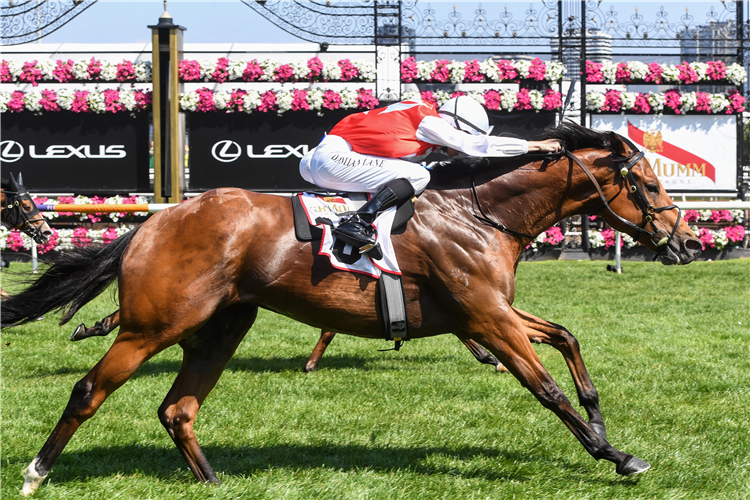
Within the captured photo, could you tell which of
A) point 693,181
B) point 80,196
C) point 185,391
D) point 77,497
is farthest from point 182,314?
point 693,181

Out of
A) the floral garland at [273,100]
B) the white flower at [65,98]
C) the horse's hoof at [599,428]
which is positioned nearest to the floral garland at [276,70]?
the floral garland at [273,100]

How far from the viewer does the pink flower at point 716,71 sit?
52.7 feet

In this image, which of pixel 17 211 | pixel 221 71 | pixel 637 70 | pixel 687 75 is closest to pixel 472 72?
pixel 637 70

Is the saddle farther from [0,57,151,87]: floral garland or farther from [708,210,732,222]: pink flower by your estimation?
[708,210,732,222]: pink flower

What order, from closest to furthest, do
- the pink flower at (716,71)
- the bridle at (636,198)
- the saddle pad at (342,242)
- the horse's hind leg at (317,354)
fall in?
Result: the saddle pad at (342,242), the bridle at (636,198), the horse's hind leg at (317,354), the pink flower at (716,71)

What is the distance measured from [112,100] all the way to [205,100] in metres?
1.86

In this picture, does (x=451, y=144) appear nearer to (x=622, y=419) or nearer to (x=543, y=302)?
(x=622, y=419)

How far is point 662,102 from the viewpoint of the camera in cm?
1583

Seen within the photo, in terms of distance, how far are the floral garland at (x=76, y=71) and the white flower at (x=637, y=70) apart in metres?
10.2

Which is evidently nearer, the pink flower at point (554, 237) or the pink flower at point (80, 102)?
the pink flower at point (80, 102)

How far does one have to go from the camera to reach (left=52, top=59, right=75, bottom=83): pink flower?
15.2m

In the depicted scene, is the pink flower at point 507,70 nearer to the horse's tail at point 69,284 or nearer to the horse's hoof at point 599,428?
the horse's hoof at point 599,428

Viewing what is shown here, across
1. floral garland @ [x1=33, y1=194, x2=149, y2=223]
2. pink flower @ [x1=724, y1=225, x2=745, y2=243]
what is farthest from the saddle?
pink flower @ [x1=724, y1=225, x2=745, y2=243]

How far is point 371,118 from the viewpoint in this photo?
13.9ft
